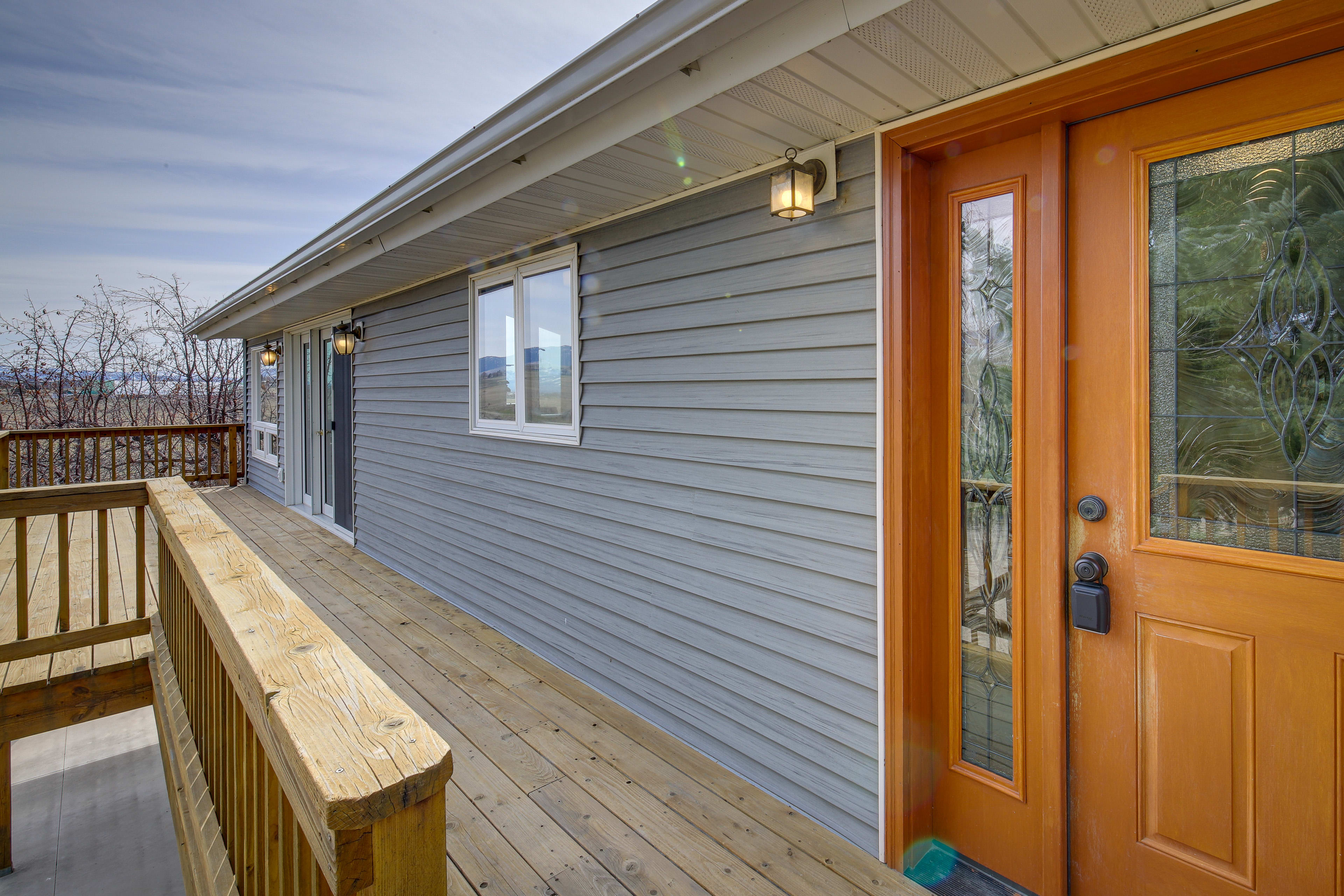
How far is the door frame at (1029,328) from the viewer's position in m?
1.34

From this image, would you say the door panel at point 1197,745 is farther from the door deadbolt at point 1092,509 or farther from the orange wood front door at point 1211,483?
the door deadbolt at point 1092,509

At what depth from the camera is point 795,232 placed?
212 cm

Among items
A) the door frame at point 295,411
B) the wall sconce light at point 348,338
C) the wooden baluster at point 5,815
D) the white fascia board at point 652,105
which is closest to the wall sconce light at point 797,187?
the white fascia board at point 652,105

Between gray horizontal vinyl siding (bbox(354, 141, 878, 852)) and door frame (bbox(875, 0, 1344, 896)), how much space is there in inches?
2.9

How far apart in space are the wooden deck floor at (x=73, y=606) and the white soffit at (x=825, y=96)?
2584mm

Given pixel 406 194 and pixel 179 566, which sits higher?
pixel 406 194

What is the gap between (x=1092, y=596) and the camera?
1.60 metres

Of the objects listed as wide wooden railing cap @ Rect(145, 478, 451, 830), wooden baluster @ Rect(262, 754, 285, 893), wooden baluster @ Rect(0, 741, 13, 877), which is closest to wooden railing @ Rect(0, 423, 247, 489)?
wooden baluster @ Rect(0, 741, 13, 877)

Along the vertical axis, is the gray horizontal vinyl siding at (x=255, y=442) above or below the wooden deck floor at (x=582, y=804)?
above

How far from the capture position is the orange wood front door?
131cm

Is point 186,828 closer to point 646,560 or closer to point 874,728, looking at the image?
point 646,560

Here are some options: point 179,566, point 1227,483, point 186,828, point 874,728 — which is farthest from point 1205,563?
point 186,828

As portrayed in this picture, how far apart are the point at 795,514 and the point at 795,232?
3.20ft

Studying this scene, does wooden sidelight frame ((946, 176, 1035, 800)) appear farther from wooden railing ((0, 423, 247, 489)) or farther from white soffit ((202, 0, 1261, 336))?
wooden railing ((0, 423, 247, 489))
